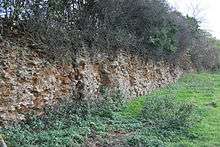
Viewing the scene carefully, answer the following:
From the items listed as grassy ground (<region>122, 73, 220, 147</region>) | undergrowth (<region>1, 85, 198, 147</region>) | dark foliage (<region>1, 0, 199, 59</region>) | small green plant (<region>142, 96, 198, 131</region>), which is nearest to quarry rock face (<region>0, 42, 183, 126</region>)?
undergrowth (<region>1, 85, 198, 147</region>)

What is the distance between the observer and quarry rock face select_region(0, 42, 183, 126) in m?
10.1

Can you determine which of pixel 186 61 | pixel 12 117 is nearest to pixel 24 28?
pixel 12 117

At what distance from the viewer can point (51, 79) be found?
465 inches

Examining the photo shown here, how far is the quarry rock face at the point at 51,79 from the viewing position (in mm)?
10125

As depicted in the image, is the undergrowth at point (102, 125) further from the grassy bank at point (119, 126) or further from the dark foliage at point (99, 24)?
the dark foliage at point (99, 24)

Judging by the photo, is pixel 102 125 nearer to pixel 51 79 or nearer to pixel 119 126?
pixel 119 126

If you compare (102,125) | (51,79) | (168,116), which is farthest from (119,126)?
(51,79)

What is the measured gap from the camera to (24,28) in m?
11.2

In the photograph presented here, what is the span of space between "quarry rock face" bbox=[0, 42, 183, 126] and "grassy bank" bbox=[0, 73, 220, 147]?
41cm

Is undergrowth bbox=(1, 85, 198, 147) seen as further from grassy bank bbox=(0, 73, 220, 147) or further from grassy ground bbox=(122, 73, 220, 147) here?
grassy ground bbox=(122, 73, 220, 147)

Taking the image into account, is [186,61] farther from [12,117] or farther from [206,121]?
[12,117]

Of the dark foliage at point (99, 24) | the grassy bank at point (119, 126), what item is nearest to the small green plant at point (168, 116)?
the grassy bank at point (119, 126)

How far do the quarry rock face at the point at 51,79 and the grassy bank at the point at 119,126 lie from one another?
41 cm

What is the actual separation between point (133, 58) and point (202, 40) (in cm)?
1689
